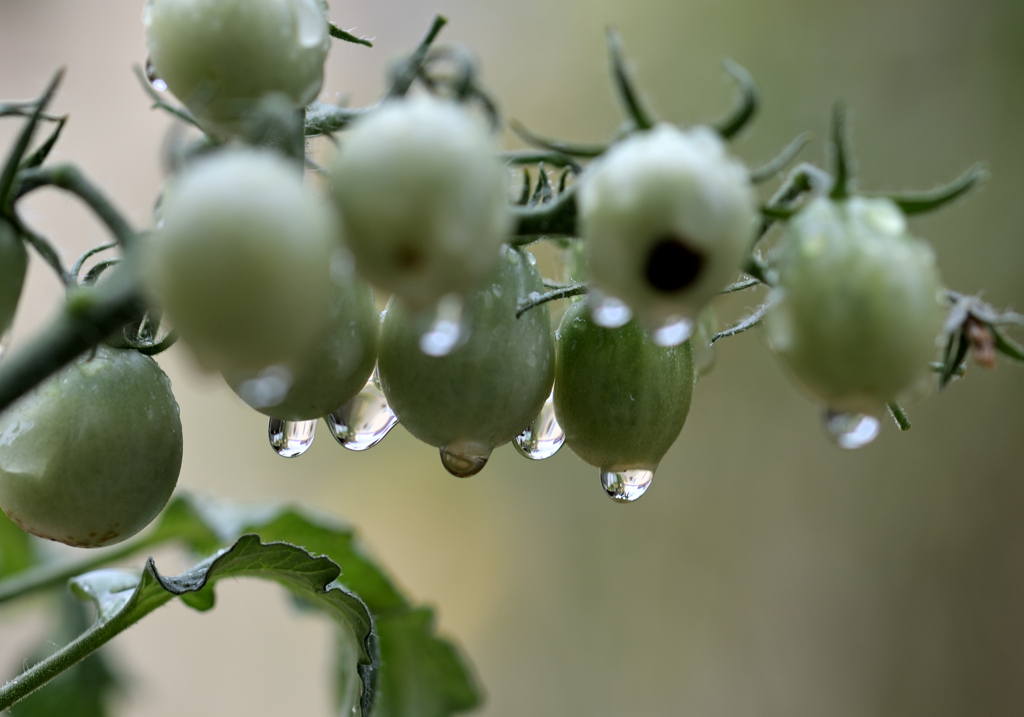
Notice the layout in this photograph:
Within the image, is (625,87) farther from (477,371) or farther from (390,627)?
(390,627)

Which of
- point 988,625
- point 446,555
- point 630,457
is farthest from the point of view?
point 446,555

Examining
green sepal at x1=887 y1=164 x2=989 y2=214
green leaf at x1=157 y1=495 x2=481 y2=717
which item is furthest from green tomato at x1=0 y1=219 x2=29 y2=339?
green leaf at x1=157 y1=495 x2=481 y2=717

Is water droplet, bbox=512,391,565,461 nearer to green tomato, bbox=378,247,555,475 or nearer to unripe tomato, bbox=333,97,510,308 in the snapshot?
green tomato, bbox=378,247,555,475

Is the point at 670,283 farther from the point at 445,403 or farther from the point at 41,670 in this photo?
the point at 41,670

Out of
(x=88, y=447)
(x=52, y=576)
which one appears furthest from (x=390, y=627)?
(x=88, y=447)

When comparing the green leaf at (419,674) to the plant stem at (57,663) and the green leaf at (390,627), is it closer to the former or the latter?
the green leaf at (390,627)

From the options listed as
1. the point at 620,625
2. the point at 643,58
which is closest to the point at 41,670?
the point at 620,625
